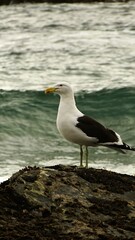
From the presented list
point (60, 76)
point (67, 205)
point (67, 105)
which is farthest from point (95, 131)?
point (60, 76)

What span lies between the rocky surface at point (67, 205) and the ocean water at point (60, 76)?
438cm

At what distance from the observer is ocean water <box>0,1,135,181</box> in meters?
12.8

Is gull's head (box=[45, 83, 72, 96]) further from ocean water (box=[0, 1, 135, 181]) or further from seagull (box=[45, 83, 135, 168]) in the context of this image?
ocean water (box=[0, 1, 135, 181])

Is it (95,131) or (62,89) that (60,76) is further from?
(95,131)

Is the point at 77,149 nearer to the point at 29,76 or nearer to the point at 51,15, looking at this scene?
the point at 29,76

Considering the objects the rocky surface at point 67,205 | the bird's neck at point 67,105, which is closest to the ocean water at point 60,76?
the bird's neck at point 67,105

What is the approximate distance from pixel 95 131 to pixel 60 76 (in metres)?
11.3

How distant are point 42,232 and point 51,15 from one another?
923 inches

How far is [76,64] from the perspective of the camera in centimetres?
2006

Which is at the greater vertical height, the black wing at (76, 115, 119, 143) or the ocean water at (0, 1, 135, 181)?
the ocean water at (0, 1, 135, 181)

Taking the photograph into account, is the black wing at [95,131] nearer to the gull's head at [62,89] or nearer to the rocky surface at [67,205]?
the gull's head at [62,89]

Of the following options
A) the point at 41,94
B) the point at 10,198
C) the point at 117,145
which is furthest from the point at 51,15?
the point at 10,198

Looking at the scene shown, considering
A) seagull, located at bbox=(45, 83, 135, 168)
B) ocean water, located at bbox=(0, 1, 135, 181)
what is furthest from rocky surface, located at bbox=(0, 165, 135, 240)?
ocean water, located at bbox=(0, 1, 135, 181)

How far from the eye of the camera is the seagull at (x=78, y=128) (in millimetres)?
7281
